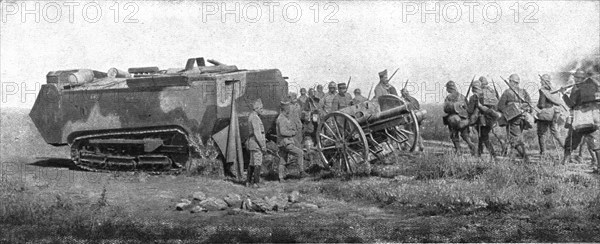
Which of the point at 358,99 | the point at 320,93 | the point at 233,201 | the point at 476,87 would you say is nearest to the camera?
the point at 233,201

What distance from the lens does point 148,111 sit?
13.3 metres

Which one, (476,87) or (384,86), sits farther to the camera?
(384,86)

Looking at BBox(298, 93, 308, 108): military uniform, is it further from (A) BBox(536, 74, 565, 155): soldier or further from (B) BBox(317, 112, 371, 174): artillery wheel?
(A) BBox(536, 74, 565, 155): soldier

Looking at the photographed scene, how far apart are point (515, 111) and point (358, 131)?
3368 millimetres

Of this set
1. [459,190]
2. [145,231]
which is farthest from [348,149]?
[145,231]

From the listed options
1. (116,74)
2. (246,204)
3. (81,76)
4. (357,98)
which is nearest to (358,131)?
(246,204)

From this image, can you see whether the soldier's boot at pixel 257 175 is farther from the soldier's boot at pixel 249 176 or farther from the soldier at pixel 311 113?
the soldier at pixel 311 113

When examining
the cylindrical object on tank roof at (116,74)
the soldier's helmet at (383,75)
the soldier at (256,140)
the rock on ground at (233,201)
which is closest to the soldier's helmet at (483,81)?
the soldier's helmet at (383,75)

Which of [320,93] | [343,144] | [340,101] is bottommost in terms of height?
[343,144]

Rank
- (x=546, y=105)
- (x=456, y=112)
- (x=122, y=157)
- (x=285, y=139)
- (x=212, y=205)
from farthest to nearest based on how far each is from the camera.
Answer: (x=456, y=112)
(x=122, y=157)
(x=546, y=105)
(x=285, y=139)
(x=212, y=205)

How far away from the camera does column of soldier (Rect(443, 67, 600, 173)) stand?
12.5 meters

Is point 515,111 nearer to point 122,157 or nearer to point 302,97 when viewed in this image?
point 302,97

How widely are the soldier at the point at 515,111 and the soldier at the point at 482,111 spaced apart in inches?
15.0

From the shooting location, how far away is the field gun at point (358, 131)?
12.1 m
